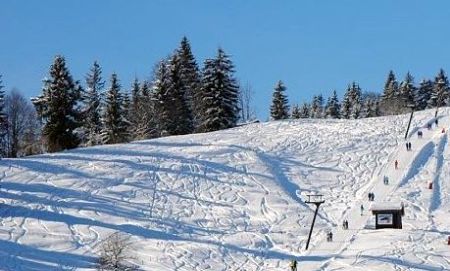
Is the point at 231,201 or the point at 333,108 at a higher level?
the point at 333,108

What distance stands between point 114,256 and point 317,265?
8.70 meters

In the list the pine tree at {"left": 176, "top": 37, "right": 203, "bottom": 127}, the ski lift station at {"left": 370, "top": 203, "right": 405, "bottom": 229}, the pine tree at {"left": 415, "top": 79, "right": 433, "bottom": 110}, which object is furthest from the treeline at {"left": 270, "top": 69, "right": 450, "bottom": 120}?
the ski lift station at {"left": 370, "top": 203, "right": 405, "bottom": 229}

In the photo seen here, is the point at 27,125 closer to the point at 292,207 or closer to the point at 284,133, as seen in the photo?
the point at 284,133

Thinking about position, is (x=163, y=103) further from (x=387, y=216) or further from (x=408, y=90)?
(x=408, y=90)

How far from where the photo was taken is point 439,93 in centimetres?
9400

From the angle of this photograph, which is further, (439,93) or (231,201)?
(439,93)

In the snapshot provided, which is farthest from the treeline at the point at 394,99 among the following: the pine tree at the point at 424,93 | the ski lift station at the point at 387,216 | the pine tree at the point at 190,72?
the ski lift station at the point at 387,216

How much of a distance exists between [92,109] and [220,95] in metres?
14.3

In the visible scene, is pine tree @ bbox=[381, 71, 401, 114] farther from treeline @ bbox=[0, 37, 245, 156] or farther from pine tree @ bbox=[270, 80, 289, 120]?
treeline @ bbox=[0, 37, 245, 156]

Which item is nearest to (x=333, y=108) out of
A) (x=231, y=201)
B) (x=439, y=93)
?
Answer: (x=439, y=93)

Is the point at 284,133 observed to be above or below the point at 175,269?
above

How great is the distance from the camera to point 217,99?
62.6 m

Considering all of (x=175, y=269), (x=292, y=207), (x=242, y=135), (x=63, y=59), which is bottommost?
(x=175, y=269)

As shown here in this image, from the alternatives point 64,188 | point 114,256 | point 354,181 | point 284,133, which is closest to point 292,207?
point 354,181
